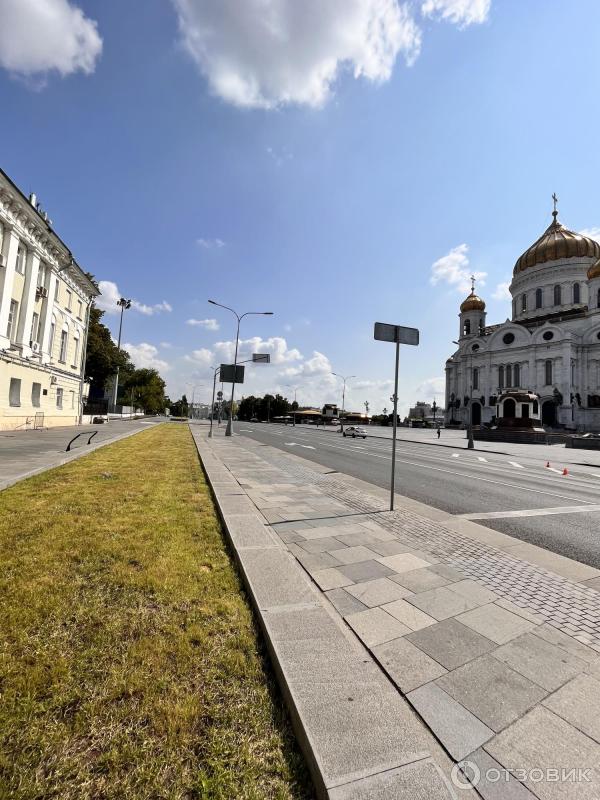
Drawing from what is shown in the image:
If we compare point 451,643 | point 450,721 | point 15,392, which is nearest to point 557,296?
point 15,392

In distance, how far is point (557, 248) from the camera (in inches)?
2506

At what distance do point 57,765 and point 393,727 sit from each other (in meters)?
1.65

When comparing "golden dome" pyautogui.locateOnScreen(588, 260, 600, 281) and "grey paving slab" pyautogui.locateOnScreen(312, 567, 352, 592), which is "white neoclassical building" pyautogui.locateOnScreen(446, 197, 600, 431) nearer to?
"golden dome" pyautogui.locateOnScreen(588, 260, 600, 281)

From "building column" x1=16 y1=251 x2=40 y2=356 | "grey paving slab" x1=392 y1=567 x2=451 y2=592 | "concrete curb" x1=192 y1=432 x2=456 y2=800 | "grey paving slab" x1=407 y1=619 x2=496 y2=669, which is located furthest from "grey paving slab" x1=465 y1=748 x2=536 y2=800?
"building column" x1=16 y1=251 x2=40 y2=356

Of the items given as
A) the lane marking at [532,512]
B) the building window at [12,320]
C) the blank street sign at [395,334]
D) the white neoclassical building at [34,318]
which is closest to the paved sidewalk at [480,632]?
the lane marking at [532,512]

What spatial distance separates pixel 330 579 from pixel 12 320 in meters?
27.4

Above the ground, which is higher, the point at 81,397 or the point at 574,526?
the point at 81,397

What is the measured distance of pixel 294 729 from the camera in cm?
209

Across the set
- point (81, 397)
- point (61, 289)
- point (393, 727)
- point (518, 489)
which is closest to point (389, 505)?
point (518, 489)

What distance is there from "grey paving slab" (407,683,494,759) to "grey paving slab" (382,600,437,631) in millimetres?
819

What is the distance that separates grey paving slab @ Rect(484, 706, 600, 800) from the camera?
179 cm

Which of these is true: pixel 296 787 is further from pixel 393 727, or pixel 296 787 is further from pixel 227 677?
pixel 227 677

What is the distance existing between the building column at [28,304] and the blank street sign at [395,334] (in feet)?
80.2

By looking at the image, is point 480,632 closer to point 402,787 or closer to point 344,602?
point 344,602
